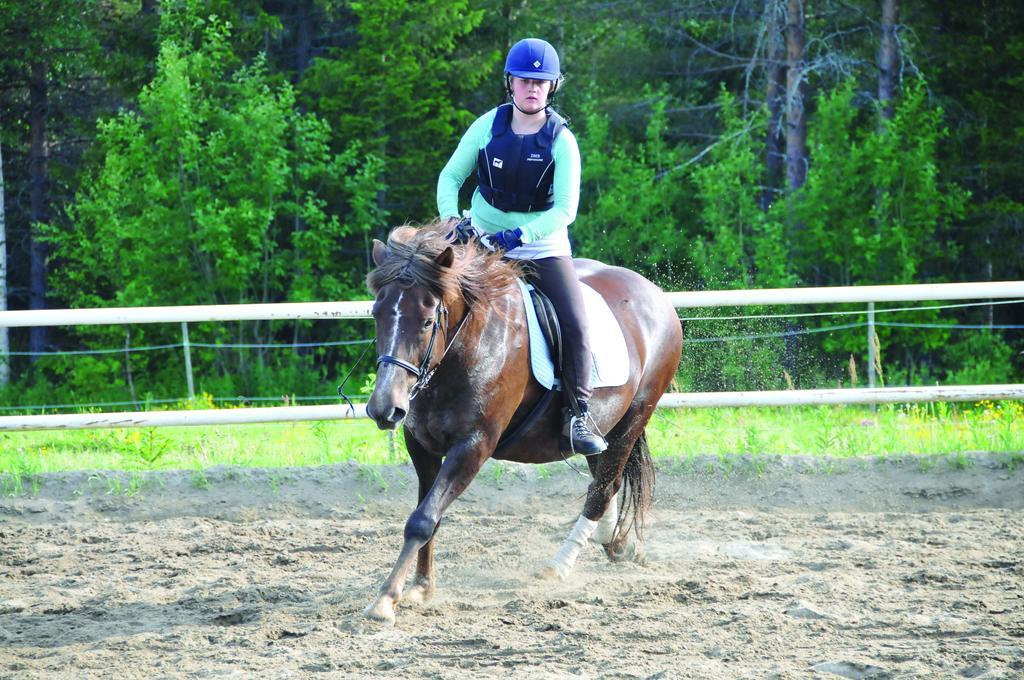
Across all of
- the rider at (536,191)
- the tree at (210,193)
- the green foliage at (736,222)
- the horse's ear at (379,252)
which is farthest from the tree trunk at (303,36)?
the horse's ear at (379,252)

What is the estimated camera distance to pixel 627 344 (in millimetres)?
6023

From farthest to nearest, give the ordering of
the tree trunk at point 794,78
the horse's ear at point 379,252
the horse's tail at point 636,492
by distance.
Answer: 1. the tree trunk at point 794,78
2. the horse's tail at point 636,492
3. the horse's ear at point 379,252

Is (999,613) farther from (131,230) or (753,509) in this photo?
(131,230)

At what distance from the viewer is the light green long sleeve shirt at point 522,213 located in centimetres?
529

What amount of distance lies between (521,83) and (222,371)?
58.6 ft

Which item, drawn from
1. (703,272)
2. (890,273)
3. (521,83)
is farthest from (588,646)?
(890,273)

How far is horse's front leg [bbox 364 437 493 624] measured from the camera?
15.8 ft

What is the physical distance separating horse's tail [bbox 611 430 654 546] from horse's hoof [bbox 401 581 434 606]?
1.34m

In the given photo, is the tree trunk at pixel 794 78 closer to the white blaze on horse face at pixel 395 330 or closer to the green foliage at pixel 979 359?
the green foliage at pixel 979 359

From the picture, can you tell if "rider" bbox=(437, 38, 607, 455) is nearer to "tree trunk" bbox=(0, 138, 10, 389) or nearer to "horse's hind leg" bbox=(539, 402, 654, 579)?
"horse's hind leg" bbox=(539, 402, 654, 579)

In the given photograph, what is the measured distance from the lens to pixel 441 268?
4.62 metres

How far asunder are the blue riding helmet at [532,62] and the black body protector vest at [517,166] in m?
0.19

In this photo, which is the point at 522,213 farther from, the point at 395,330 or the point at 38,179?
the point at 38,179

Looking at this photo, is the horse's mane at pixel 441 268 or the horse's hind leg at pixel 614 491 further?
the horse's hind leg at pixel 614 491
